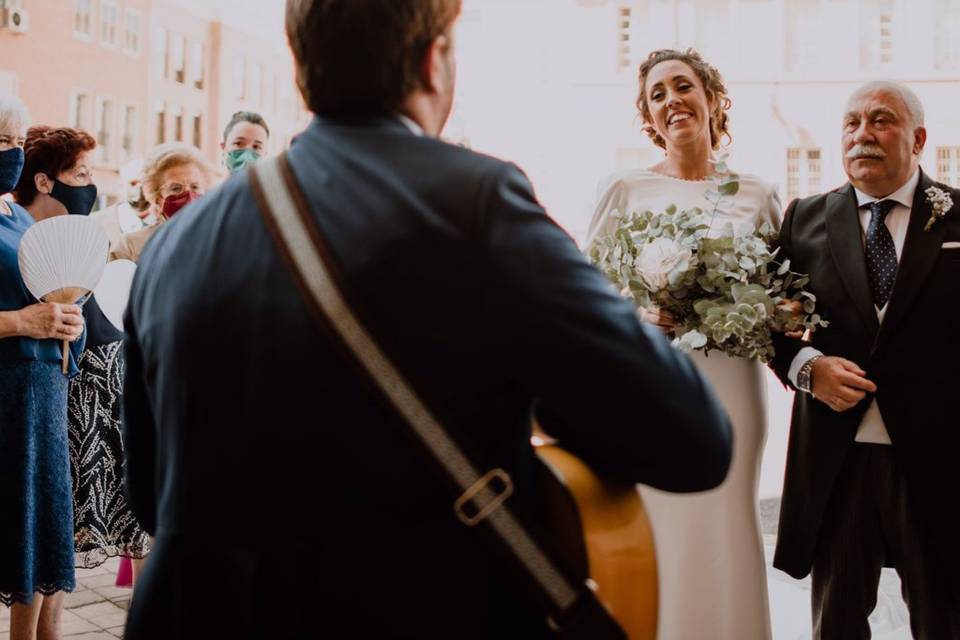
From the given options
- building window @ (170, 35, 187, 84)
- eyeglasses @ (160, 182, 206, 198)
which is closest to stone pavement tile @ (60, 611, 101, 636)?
eyeglasses @ (160, 182, 206, 198)

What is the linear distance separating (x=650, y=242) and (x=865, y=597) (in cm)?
130

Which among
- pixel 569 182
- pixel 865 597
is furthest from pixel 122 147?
pixel 865 597

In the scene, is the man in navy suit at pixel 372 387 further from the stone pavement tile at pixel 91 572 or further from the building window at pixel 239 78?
the building window at pixel 239 78

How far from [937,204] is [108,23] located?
30.4 m

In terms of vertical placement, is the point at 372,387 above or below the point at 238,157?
below

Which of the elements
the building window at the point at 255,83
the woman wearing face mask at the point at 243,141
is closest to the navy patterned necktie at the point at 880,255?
the woman wearing face mask at the point at 243,141

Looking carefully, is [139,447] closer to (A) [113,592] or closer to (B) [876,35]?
(A) [113,592]

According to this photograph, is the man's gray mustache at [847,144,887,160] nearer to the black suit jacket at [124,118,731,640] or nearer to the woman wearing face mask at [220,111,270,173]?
the black suit jacket at [124,118,731,640]

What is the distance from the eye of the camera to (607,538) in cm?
113

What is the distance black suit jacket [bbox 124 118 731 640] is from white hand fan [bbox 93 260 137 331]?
3.07 m

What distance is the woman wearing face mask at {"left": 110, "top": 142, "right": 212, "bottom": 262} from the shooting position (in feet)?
13.8

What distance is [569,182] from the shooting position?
2169 cm

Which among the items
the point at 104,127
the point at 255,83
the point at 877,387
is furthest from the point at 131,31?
the point at 877,387

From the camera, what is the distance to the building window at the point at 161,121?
1300 inches
